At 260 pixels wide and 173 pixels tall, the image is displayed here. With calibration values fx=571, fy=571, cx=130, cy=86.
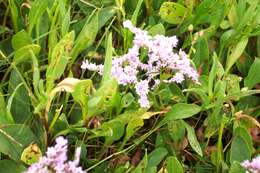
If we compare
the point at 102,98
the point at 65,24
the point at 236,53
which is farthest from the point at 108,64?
the point at 236,53

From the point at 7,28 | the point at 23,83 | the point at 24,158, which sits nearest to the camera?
the point at 24,158

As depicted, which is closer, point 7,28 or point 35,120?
point 35,120

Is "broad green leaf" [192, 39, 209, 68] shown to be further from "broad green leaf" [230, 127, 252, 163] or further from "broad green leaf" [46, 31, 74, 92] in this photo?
"broad green leaf" [46, 31, 74, 92]

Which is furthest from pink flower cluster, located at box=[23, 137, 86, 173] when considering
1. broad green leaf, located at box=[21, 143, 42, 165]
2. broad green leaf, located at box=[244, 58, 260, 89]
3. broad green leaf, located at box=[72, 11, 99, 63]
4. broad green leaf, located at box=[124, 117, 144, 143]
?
broad green leaf, located at box=[244, 58, 260, 89]

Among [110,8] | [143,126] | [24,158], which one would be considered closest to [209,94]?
[143,126]

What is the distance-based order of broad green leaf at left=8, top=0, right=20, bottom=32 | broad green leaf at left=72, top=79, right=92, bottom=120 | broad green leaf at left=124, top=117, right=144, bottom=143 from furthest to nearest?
broad green leaf at left=8, top=0, right=20, bottom=32
broad green leaf at left=124, top=117, right=144, bottom=143
broad green leaf at left=72, top=79, right=92, bottom=120

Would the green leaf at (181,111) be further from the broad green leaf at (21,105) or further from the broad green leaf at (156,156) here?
the broad green leaf at (21,105)

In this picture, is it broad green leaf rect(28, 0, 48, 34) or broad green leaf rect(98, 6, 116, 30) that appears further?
broad green leaf rect(98, 6, 116, 30)

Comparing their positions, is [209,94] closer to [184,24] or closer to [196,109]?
[196,109]

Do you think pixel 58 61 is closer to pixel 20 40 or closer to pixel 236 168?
pixel 20 40
